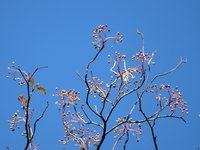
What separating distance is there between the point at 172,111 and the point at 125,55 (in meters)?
1.01

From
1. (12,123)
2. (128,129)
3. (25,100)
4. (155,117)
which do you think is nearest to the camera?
(25,100)

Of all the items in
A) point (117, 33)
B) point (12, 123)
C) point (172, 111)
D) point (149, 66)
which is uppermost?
point (117, 33)

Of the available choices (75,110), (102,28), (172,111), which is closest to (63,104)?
(75,110)

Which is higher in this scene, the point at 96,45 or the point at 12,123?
the point at 96,45

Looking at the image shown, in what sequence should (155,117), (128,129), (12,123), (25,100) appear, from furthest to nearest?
(128,129), (12,123), (155,117), (25,100)

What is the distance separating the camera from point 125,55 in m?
3.42

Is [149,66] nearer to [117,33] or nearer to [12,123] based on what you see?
[117,33]

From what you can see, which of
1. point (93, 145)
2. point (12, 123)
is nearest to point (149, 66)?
point (93, 145)

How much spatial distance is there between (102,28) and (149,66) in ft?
2.84

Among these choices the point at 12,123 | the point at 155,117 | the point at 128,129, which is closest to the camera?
the point at 155,117

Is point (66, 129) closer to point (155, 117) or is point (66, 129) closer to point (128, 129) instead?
point (128, 129)

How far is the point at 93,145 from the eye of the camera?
379cm

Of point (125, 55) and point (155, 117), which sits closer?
point (155, 117)

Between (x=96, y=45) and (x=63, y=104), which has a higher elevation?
(x=96, y=45)
